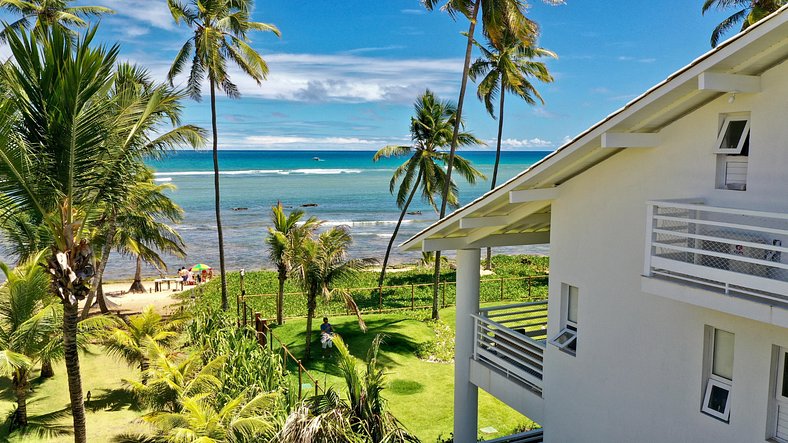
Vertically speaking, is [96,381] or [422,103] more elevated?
[422,103]

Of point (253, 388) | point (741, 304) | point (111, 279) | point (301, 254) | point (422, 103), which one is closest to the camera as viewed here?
point (741, 304)

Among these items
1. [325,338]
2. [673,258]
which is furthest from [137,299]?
[673,258]

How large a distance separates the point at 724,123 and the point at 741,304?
2.20 metres

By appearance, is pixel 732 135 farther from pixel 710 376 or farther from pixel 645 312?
pixel 710 376

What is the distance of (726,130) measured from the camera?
7.09 meters

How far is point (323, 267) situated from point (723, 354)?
12.5 metres

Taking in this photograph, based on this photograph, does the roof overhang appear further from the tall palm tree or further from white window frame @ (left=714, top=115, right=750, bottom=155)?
the tall palm tree

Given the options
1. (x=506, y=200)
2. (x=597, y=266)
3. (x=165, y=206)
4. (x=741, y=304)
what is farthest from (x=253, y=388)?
(x=165, y=206)

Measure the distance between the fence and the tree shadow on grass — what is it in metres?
9.88

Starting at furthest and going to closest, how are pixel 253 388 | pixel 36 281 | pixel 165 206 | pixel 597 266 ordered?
pixel 165 206, pixel 36 281, pixel 253 388, pixel 597 266

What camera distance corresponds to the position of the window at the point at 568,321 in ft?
31.2

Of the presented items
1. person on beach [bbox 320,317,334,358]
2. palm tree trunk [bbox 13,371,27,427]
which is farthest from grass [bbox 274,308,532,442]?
palm tree trunk [bbox 13,371,27,427]

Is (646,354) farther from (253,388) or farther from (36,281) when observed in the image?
(36,281)

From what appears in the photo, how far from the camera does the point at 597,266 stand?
28.6 ft
